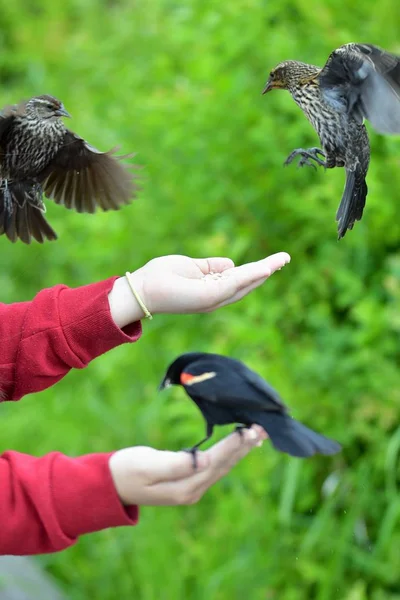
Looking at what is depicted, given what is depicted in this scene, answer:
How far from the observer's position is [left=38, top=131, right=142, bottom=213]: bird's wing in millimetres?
1304

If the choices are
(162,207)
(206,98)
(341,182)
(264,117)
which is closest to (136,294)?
(341,182)

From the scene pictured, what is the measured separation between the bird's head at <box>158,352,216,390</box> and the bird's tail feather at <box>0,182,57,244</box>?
0.41 meters

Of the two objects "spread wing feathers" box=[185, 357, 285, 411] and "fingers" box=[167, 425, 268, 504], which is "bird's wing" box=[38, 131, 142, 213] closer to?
"spread wing feathers" box=[185, 357, 285, 411]

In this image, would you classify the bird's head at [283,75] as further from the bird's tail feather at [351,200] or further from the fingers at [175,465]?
the fingers at [175,465]

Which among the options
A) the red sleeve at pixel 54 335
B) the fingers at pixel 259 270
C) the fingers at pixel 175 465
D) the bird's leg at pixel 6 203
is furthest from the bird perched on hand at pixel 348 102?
the fingers at pixel 175 465

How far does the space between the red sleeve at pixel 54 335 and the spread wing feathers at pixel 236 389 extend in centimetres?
16

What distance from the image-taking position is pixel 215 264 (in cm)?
152

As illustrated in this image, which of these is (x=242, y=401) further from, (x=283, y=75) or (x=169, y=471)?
(x=283, y=75)

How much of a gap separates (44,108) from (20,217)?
0.60ft

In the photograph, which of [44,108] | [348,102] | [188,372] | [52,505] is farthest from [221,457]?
[348,102]

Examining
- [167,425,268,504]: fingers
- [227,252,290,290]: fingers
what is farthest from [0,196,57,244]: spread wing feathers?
[167,425,268,504]: fingers

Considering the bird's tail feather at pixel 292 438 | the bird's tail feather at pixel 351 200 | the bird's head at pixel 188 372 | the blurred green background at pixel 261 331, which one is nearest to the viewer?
the bird's tail feather at pixel 351 200

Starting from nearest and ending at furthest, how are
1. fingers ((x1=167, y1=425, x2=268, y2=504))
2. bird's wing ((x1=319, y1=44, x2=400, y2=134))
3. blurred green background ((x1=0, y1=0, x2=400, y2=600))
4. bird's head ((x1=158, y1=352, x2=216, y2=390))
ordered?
bird's wing ((x1=319, y1=44, x2=400, y2=134))
bird's head ((x1=158, y1=352, x2=216, y2=390))
fingers ((x1=167, y1=425, x2=268, y2=504))
blurred green background ((x1=0, y1=0, x2=400, y2=600))

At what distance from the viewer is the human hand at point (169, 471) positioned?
179cm
